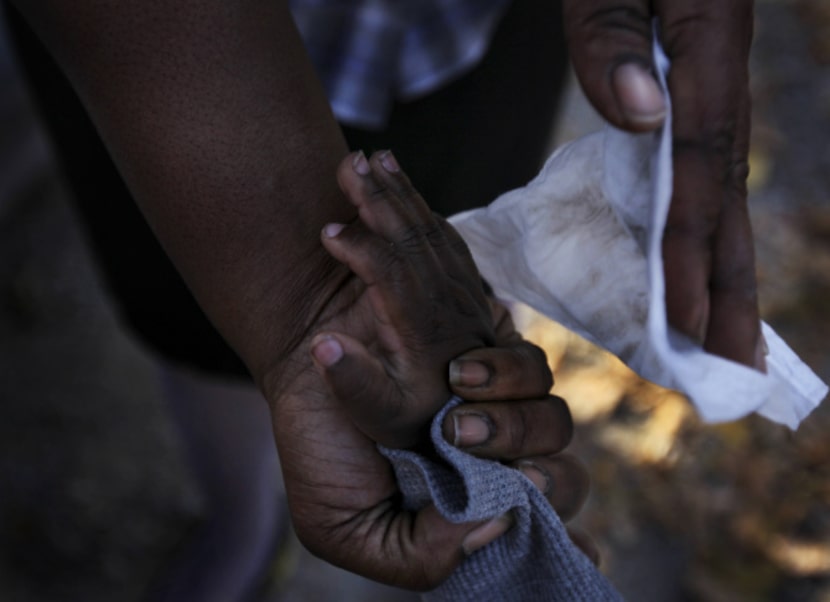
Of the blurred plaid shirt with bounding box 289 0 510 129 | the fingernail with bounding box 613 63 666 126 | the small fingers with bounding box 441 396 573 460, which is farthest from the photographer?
the blurred plaid shirt with bounding box 289 0 510 129

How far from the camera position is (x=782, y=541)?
176 centimetres

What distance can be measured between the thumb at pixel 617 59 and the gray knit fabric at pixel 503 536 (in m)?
0.31

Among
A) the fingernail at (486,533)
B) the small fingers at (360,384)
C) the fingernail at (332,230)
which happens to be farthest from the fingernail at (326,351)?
the fingernail at (486,533)

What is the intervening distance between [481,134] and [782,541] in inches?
38.4

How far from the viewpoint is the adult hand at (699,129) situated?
791mm

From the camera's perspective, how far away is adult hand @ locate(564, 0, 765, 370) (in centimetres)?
79

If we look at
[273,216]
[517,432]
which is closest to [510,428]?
[517,432]

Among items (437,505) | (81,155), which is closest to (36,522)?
(81,155)

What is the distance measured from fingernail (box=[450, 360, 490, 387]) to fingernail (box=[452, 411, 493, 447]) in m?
0.03

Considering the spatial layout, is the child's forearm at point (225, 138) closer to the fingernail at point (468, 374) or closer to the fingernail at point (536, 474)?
the fingernail at point (468, 374)

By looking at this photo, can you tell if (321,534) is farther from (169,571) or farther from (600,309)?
(169,571)

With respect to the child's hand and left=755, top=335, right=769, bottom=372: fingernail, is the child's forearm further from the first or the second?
left=755, top=335, right=769, bottom=372: fingernail

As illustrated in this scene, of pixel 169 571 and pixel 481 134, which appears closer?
pixel 481 134

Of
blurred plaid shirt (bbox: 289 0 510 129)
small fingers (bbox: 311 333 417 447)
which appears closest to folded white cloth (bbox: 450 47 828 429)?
small fingers (bbox: 311 333 417 447)
